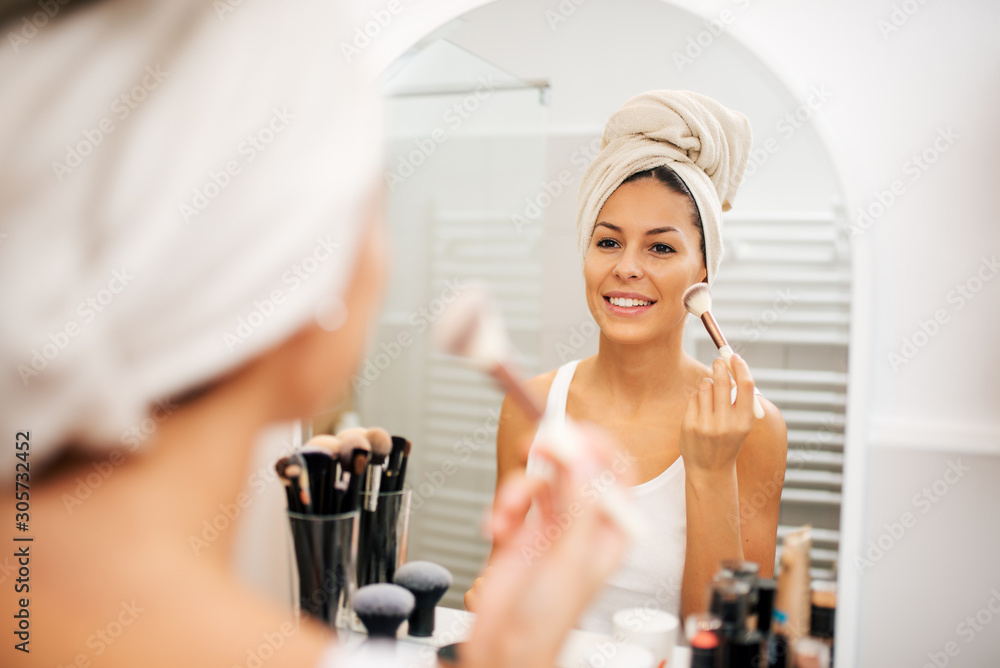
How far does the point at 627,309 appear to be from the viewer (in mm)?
784

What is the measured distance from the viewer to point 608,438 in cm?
82

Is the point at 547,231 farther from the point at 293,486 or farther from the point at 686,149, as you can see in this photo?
the point at 293,486

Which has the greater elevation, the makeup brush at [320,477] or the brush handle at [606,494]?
the brush handle at [606,494]

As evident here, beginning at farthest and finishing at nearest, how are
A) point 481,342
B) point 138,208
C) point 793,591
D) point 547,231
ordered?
point 547,231 < point 793,591 < point 481,342 < point 138,208

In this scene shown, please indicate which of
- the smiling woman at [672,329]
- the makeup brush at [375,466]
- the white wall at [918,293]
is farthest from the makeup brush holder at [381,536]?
the white wall at [918,293]

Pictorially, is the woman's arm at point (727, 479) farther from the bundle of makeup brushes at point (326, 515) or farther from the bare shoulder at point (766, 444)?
the bundle of makeup brushes at point (326, 515)

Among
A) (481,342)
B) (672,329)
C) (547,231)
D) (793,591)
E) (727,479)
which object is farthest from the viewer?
(547,231)

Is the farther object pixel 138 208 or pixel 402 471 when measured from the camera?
pixel 402 471

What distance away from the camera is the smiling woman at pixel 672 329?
2.27ft

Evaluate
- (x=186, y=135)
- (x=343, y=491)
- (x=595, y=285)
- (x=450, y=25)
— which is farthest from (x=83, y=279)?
(x=450, y=25)

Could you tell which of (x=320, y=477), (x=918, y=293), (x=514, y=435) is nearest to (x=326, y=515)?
(x=320, y=477)

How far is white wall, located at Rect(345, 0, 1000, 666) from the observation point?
689 mm

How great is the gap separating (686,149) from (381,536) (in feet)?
1.74

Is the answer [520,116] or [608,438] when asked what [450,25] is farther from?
[608,438]
